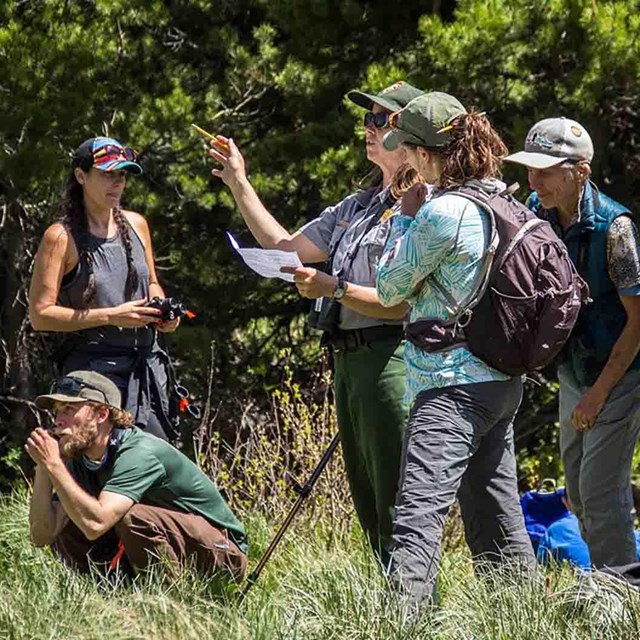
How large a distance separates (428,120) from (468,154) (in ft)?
0.51

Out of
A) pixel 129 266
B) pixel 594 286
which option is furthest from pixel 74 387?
pixel 594 286

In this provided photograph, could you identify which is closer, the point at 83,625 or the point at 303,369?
the point at 83,625

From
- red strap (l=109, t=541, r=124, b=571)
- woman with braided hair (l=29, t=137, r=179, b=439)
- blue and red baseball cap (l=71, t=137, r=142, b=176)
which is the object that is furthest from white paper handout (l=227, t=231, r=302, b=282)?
red strap (l=109, t=541, r=124, b=571)

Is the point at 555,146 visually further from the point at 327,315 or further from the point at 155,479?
the point at 155,479

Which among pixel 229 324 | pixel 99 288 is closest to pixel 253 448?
pixel 229 324

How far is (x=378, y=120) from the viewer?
463 cm

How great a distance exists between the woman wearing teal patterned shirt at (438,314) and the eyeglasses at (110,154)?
140 cm

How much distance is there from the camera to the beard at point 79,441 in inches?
188

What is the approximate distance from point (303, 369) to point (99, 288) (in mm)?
3955

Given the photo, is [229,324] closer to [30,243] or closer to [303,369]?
[303,369]

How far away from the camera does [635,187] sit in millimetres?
8836

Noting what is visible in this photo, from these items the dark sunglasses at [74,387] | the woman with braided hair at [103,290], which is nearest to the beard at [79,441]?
the dark sunglasses at [74,387]

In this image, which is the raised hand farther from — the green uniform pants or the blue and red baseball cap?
the green uniform pants

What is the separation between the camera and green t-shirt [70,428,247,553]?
4699mm
